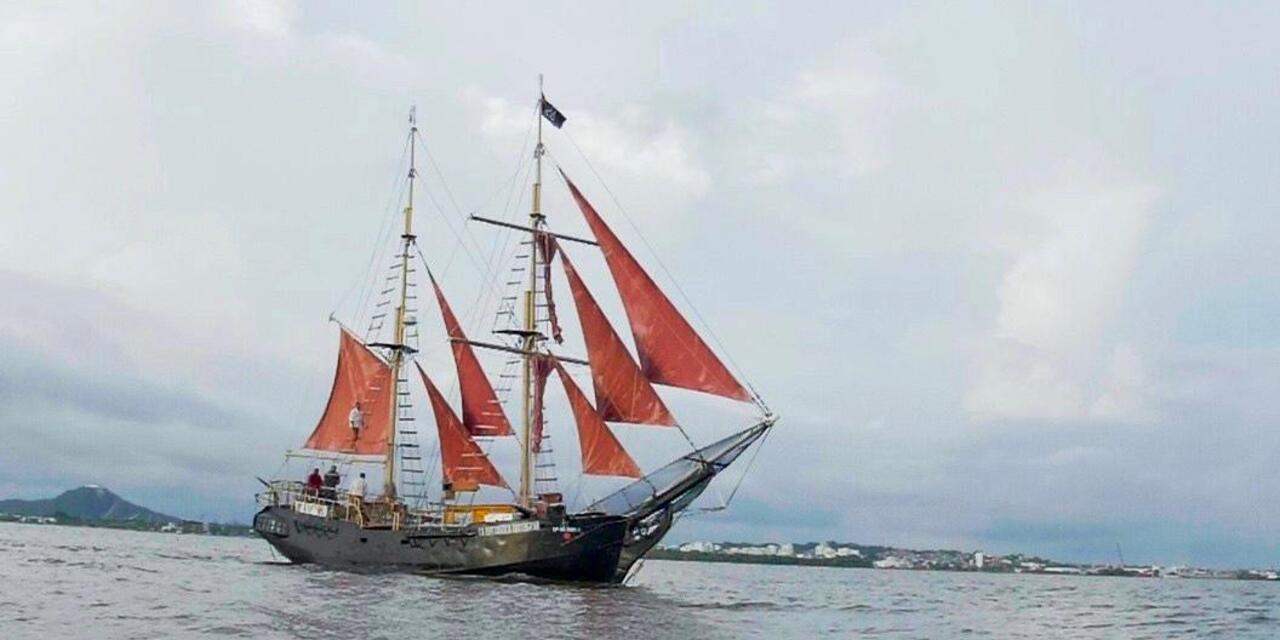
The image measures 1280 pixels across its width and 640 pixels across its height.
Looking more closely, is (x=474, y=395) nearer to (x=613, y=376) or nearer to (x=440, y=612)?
(x=613, y=376)

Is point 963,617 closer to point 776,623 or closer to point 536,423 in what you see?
point 776,623

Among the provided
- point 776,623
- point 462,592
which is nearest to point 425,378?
point 462,592

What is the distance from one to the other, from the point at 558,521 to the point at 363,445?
17.3 meters

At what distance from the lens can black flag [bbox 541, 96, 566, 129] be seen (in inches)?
2242

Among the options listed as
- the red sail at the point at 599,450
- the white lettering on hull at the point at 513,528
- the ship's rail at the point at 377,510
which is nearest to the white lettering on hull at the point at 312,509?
the ship's rail at the point at 377,510

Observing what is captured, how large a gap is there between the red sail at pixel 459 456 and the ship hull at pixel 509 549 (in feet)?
12.2

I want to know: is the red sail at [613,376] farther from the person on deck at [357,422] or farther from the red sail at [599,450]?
the person on deck at [357,422]

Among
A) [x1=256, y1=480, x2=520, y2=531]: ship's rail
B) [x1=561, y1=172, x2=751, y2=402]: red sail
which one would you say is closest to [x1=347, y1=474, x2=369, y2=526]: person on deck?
[x1=256, y1=480, x2=520, y2=531]: ship's rail

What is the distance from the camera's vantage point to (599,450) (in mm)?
49094

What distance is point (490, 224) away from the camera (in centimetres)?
5722

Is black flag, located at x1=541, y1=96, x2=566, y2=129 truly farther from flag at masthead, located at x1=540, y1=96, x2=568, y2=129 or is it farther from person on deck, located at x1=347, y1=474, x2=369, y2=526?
person on deck, located at x1=347, y1=474, x2=369, y2=526

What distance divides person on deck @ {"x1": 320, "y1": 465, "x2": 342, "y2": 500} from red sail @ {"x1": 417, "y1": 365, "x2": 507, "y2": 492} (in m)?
7.42

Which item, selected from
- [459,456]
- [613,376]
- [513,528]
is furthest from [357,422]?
[613,376]

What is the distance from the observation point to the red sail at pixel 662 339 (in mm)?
45938
